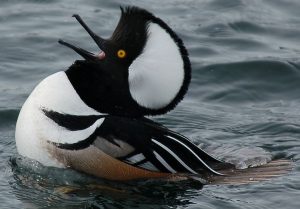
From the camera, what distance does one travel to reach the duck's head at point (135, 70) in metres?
7.39

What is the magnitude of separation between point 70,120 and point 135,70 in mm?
721

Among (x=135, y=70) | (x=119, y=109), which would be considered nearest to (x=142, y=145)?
(x=119, y=109)

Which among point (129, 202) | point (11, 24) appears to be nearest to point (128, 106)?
point (129, 202)

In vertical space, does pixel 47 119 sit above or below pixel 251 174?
above

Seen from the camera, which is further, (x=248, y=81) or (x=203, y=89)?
(x=248, y=81)

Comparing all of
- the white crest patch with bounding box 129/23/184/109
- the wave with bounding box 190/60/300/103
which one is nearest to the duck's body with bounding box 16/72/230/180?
the white crest patch with bounding box 129/23/184/109

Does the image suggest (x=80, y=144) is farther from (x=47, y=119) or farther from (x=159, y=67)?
(x=159, y=67)

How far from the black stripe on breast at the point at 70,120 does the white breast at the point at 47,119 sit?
0.10 feet

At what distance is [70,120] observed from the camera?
7.60 meters

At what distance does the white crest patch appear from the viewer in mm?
7383

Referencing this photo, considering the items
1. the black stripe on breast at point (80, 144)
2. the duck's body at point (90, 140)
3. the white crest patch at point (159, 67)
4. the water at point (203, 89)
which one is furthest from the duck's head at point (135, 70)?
the water at point (203, 89)

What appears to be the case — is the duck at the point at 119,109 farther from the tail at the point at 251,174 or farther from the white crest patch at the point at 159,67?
the tail at the point at 251,174

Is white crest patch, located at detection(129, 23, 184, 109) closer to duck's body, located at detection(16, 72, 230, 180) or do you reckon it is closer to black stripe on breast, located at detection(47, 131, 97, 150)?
duck's body, located at detection(16, 72, 230, 180)

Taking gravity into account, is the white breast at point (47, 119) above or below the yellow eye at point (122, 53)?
below
